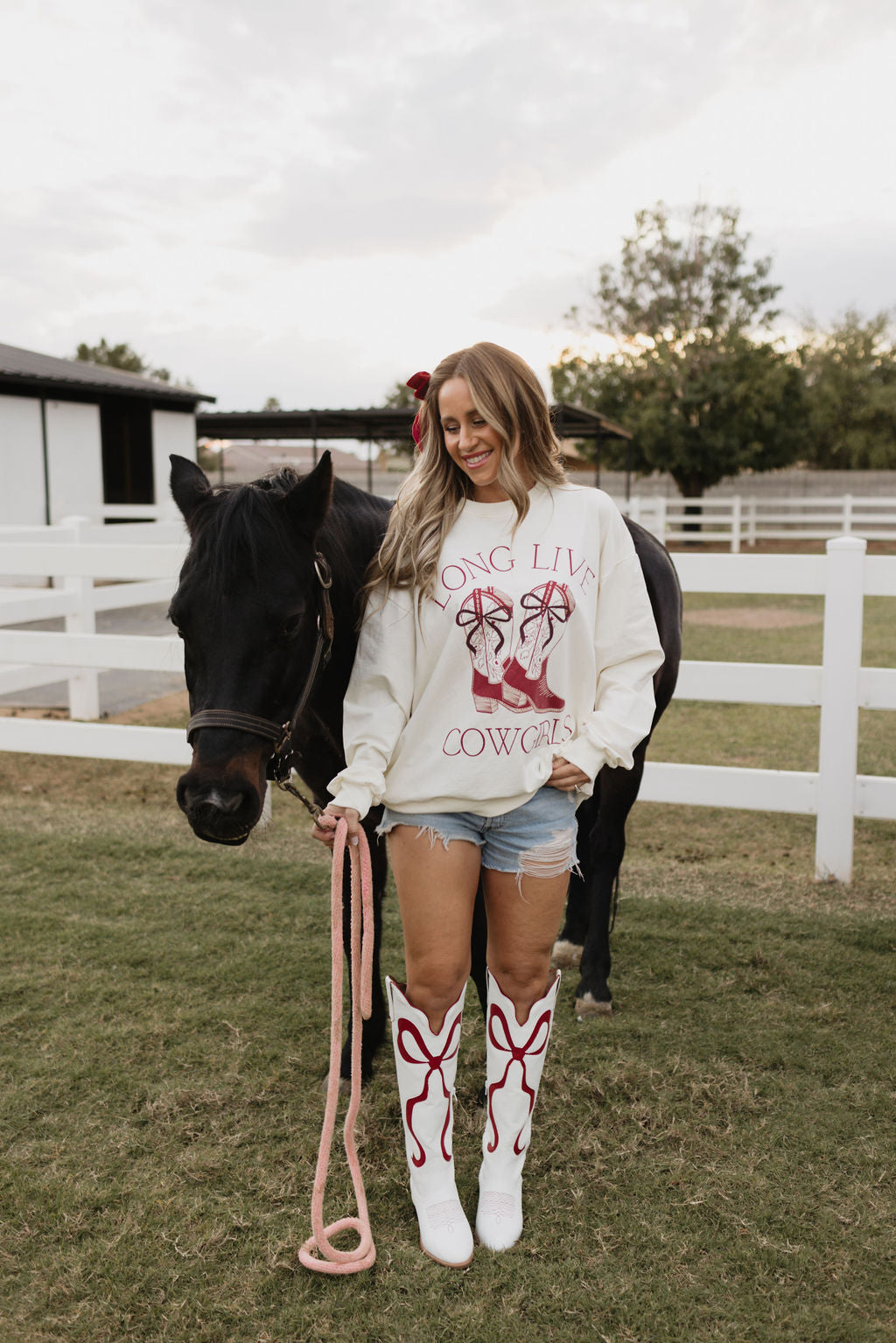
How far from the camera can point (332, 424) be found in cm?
1908

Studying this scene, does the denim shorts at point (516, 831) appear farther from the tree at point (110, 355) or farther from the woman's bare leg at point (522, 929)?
the tree at point (110, 355)

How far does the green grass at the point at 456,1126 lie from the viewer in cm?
186

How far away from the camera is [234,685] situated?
181cm

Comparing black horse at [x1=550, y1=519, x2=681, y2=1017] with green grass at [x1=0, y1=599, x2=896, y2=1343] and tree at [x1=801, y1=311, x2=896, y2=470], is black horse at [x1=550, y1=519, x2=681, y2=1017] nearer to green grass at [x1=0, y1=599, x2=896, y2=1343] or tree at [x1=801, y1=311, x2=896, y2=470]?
green grass at [x1=0, y1=599, x2=896, y2=1343]

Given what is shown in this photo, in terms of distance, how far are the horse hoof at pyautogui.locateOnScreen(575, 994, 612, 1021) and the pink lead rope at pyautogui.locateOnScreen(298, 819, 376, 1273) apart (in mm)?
1173

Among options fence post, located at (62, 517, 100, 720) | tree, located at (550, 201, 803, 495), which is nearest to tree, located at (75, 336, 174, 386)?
tree, located at (550, 201, 803, 495)

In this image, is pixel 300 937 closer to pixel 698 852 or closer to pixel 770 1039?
pixel 770 1039

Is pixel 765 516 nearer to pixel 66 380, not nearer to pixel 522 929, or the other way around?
pixel 66 380

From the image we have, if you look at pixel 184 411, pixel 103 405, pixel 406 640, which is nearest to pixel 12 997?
pixel 406 640

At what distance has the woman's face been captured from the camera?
1838 mm

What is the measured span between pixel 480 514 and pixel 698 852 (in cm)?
304

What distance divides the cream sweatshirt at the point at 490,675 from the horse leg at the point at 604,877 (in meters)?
1.21

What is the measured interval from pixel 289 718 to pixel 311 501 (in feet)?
1.44

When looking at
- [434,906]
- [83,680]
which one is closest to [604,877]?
[434,906]
